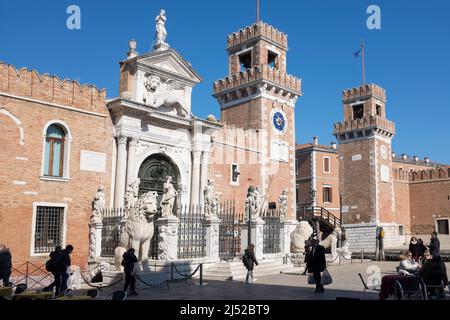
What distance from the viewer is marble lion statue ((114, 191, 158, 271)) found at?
14.5 metres

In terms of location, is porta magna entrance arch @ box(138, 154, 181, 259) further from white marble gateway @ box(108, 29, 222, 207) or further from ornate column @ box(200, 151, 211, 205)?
ornate column @ box(200, 151, 211, 205)

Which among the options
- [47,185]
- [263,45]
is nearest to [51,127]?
[47,185]

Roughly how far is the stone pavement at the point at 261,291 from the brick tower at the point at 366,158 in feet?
64.6

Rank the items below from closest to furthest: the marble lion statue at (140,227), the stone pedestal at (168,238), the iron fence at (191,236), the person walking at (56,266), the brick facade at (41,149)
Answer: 1. the person walking at (56,266)
2. the marble lion statue at (140,227)
3. the stone pedestal at (168,238)
4. the brick facade at (41,149)
5. the iron fence at (191,236)

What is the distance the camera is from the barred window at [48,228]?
1642 centimetres

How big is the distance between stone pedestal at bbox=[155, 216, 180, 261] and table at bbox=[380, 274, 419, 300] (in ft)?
22.9

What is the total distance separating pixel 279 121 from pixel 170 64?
26.8 feet

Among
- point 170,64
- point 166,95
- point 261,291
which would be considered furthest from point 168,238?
point 170,64

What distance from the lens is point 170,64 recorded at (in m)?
21.0

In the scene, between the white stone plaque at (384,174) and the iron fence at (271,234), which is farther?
the white stone plaque at (384,174)

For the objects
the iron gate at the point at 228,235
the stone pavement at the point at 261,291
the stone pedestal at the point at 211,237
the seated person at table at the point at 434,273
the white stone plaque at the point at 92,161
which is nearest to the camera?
the seated person at table at the point at 434,273

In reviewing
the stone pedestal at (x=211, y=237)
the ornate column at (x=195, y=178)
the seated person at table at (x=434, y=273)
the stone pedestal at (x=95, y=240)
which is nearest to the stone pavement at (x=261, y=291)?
the seated person at table at (x=434, y=273)

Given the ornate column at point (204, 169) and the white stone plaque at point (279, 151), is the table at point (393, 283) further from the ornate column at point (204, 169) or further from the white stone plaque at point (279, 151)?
the white stone plaque at point (279, 151)
